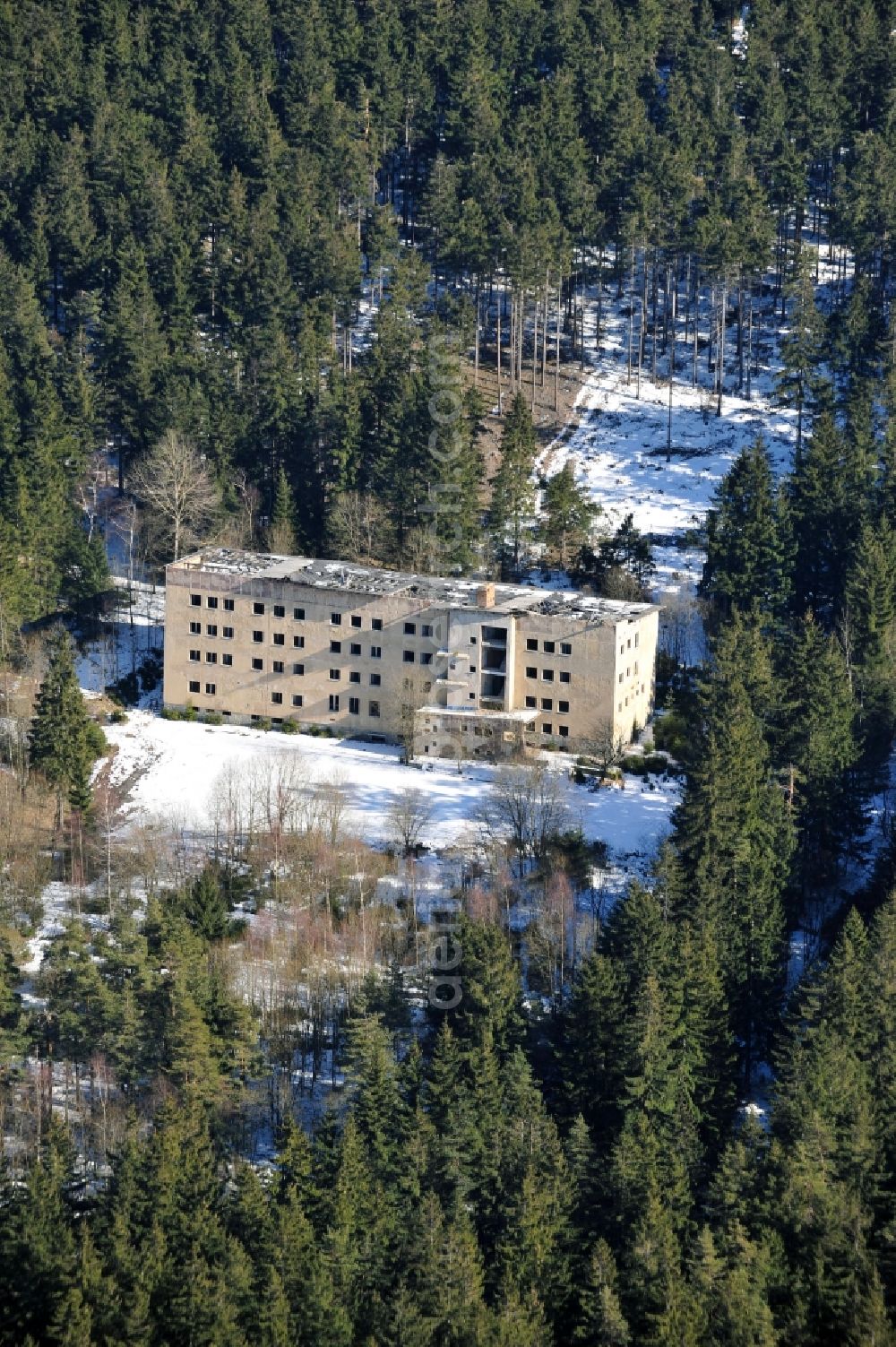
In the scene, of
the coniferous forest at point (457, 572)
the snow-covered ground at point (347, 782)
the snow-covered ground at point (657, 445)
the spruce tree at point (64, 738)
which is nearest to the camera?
the coniferous forest at point (457, 572)

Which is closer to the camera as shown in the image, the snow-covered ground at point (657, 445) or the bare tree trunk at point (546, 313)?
the snow-covered ground at point (657, 445)

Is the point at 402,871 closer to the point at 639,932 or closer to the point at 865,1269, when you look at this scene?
the point at 639,932

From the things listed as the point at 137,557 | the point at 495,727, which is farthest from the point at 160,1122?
the point at 137,557

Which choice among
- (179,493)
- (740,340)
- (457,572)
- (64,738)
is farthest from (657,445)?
(64,738)

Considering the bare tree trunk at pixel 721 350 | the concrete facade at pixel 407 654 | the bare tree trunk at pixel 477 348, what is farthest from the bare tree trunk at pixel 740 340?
the concrete facade at pixel 407 654

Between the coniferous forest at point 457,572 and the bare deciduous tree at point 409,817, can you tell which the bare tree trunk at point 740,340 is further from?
the bare deciduous tree at point 409,817

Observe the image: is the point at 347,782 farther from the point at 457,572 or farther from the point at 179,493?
the point at 179,493
